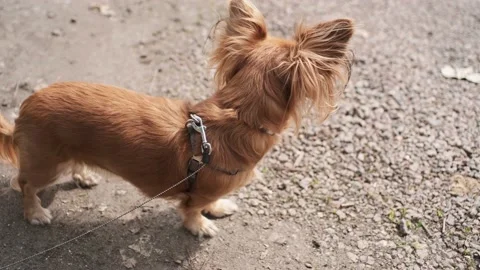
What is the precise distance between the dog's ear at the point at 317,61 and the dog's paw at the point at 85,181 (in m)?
2.16

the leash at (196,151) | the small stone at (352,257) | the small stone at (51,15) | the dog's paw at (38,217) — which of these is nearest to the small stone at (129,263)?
the dog's paw at (38,217)

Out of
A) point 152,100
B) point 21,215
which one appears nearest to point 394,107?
point 152,100

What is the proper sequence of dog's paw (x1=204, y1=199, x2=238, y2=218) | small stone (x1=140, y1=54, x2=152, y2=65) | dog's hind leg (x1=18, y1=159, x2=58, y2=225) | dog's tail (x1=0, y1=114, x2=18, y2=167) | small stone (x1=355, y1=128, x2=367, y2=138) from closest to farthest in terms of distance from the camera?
dog's hind leg (x1=18, y1=159, x2=58, y2=225) → dog's tail (x1=0, y1=114, x2=18, y2=167) → dog's paw (x1=204, y1=199, x2=238, y2=218) → small stone (x1=355, y1=128, x2=367, y2=138) → small stone (x1=140, y1=54, x2=152, y2=65)

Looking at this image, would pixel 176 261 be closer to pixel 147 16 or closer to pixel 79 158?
pixel 79 158

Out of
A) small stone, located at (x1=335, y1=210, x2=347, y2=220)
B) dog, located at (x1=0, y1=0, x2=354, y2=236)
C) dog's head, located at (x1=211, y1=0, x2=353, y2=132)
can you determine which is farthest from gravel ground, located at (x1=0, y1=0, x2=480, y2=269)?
dog's head, located at (x1=211, y1=0, x2=353, y2=132)

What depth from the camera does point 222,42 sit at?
354 cm

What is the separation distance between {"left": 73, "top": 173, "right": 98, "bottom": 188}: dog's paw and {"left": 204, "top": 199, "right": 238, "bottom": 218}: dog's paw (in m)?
1.06

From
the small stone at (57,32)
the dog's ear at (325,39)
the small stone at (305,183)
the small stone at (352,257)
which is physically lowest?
the small stone at (352,257)

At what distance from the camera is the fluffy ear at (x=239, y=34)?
11.2 feet

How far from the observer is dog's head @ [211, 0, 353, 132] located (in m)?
3.19

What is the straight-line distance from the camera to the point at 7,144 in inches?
158

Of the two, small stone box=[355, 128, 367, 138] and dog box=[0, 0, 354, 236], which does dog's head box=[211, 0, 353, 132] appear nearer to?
dog box=[0, 0, 354, 236]

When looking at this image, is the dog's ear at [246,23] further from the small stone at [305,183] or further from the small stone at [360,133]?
the small stone at [360,133]

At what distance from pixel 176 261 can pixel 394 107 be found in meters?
2.84
